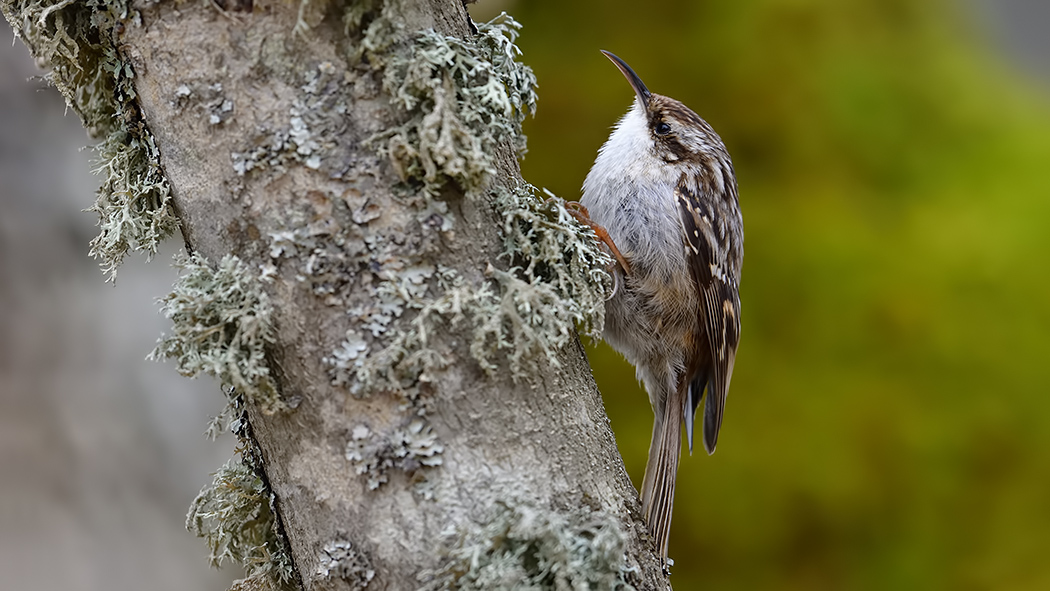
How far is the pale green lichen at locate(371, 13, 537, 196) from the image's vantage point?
1.24 m

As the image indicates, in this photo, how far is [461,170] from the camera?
49.7 inches

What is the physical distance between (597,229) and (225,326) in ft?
3.57

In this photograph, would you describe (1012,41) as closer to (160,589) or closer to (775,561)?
(775,561)

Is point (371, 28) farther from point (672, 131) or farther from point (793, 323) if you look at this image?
point (793, 323)

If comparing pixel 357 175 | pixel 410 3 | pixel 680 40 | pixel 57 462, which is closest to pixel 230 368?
pixel 357 175

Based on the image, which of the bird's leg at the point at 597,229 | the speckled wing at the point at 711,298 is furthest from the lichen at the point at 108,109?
the speckled wing at the point at 711,298

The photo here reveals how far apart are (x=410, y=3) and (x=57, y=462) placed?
104 inches

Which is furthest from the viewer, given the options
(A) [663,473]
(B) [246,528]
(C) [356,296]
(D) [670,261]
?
(D) [670,261]

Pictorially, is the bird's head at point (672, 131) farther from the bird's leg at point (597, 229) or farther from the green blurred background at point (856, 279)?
the green blurred background at point (856, 279)

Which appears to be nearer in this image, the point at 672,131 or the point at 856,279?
the point at 672,131

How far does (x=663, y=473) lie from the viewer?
2.05 metres

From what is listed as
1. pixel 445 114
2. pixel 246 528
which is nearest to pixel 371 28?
pixel 445 114

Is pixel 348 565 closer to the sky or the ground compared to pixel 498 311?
closer to the ground

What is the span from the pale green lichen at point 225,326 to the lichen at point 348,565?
0.23m
